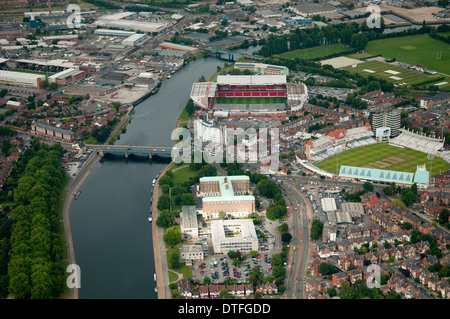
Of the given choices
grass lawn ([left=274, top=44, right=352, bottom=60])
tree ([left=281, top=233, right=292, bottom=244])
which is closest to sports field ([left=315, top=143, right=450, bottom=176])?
tree ([left=281, top=233, right=292, bottom=244])

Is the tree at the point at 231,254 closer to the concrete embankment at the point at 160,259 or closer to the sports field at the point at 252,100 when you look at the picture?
the concrete embankment at the point at 160,259

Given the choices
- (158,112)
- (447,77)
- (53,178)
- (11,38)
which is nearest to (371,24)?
(447,77)

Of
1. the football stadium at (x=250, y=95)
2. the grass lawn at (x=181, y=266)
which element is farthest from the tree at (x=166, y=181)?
the football stadium at (x=250, y=95)

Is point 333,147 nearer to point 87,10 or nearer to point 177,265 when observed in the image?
point 177,265

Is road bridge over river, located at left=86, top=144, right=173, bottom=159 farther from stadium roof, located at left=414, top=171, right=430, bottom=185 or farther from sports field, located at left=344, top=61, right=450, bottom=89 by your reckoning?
sports field, located at left=344, top=61, right=450, bottom=89

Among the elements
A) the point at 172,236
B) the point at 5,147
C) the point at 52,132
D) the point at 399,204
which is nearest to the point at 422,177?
the point at 399,204

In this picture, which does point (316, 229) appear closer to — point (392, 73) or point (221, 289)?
point (221, 289)
